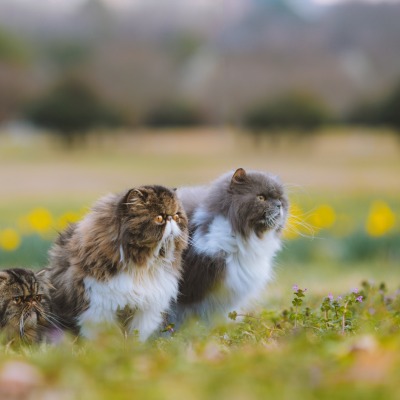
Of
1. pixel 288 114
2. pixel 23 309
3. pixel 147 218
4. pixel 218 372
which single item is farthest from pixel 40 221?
pixel 218 372

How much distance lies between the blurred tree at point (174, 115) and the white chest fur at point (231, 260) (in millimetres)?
6908

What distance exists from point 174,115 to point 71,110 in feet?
6.65

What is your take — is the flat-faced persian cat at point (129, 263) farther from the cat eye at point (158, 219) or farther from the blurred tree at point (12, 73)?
the blurred tree at point (12, 73)

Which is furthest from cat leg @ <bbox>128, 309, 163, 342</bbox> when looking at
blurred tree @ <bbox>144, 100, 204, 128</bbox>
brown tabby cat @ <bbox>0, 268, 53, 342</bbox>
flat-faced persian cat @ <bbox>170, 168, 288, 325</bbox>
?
blurred tree @ <bbox>144, 100, 204, 128</bbox>

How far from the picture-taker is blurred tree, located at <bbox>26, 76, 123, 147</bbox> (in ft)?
40.3

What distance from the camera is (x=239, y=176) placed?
4.86 metres

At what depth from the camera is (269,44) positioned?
11625 mm

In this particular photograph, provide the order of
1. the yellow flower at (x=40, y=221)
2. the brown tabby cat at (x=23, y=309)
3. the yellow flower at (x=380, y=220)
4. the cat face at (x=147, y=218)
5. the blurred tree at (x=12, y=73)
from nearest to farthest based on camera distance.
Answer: the cat face at (x=147, y=218) → the brown tabby cat at (x=23, y=309) → the yellow flower at (x=40, y=221) → the yellow flower at (x=380, y=220) → the blurred tree at (x=12, y=73)

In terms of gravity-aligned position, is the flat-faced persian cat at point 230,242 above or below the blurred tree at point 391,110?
below

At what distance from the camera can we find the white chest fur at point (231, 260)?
4.80 metres

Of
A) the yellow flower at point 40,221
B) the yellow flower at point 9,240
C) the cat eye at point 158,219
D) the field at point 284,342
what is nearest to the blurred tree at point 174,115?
the field at point 284,342

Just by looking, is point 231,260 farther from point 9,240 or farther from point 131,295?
point 9,240

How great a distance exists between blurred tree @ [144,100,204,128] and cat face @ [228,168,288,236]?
696 centimetres

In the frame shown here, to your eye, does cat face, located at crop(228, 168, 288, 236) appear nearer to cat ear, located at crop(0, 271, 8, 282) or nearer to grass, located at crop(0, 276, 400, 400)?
grass, located at crop(0, 276, 400, 400)
